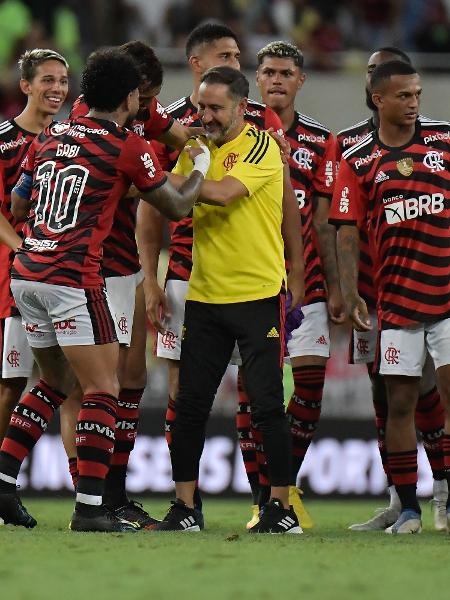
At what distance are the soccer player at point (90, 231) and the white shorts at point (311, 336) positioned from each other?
1.75m

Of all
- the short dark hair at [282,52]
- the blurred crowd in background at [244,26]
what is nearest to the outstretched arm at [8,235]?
the short dark hair at [282,52]

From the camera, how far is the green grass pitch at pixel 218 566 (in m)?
4.85

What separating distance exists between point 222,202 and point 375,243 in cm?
114

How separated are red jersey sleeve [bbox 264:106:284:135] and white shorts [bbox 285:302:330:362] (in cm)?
114

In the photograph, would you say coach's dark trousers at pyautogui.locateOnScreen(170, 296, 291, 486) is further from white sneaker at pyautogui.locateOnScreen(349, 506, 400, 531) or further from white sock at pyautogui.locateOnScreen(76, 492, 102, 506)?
white sneaker at pyautogui.locateOnScreen(349, 506, 400, 531)

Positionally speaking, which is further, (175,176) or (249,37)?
(249,37)

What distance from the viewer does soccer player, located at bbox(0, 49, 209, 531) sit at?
666 centimetres

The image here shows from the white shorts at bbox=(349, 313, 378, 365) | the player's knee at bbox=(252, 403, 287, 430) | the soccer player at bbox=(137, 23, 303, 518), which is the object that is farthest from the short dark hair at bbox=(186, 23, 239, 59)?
the player's knee at bbox=(252, 403, 287, 430)

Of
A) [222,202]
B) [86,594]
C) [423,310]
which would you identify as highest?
[222,202]

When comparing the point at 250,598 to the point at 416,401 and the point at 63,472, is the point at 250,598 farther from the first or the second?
the point at 63,472

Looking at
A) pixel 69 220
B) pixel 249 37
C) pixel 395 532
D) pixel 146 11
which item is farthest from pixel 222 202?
pixel 146 11

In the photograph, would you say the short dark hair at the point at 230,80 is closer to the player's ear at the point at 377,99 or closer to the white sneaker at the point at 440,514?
the player's ear at the point at 377,99

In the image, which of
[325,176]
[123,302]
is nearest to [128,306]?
[123,302]

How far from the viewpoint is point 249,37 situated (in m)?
16.0
